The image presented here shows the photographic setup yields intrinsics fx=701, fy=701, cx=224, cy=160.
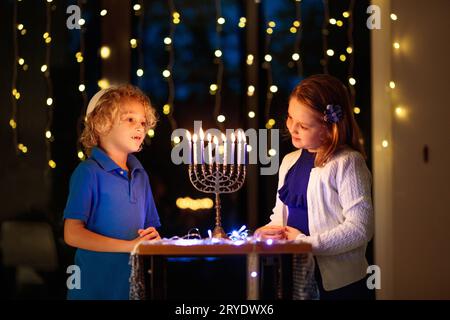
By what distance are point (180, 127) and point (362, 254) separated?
124 centimetres

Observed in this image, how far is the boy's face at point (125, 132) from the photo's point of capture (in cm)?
303

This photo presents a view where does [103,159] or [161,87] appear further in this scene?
[161,87]

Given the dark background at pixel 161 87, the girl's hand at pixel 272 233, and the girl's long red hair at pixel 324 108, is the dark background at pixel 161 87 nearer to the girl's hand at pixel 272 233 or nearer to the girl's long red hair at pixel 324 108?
the girl's long red hair at pixel 324 108

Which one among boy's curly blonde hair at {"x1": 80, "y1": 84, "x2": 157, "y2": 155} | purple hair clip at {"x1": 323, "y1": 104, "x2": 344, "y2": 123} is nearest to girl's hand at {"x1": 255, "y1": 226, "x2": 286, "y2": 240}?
purple hair clip at {"x1": 323, "y1": 104, "x2": 344, "y2": 123}

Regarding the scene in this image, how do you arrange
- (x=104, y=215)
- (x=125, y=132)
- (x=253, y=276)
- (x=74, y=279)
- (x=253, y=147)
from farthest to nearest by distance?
(x=253, y=147)
(x=74, y=279)
(x=125, y=132)
(x=104, y=215)
(x=253, y=276)

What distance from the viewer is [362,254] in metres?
2.83

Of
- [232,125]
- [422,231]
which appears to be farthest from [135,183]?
[422,231]

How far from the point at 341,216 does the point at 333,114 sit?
427mm

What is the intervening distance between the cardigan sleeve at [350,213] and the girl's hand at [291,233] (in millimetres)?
77

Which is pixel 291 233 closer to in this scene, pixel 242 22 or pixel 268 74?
pixel 268 74

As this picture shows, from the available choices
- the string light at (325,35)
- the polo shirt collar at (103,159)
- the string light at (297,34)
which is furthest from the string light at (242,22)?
the polo shirt collar at (103,159)

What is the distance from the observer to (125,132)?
Result: 9.95 ft

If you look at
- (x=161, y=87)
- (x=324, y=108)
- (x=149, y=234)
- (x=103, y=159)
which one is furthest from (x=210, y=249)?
(x=161, y=87)
